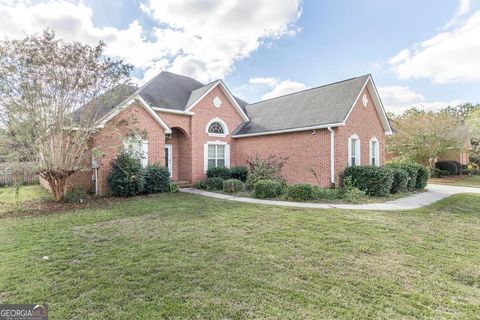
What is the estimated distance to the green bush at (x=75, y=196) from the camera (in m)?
10.2

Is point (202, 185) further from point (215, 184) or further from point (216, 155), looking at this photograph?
point (216, 155)

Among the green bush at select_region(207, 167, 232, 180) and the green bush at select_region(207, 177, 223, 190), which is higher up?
the green bush at select_region(207, 167, 232, 180)

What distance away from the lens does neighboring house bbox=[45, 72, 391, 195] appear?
39.5 feet

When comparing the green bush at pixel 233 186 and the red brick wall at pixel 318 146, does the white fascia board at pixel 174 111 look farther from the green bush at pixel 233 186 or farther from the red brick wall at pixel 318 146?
the green bush at pixel 233 186

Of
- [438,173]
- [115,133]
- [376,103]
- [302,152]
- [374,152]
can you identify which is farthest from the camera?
[438,173]

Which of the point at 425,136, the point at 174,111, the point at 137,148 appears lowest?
the point at 137,148

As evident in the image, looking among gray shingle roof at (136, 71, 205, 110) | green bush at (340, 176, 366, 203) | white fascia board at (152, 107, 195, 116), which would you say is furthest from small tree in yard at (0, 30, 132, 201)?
green bush at (340, 176, 366, 203)

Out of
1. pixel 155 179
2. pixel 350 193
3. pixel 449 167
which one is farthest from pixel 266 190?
pixel 449 167

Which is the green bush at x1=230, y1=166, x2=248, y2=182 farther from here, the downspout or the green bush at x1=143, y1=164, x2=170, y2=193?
the downspout

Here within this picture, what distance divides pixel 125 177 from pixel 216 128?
302 inches

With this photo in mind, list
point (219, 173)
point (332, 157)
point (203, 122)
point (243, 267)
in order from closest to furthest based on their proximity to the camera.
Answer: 1. point (243, 267)
2. point (332, 157)
3. point (219, 173)
4. point (203, 122)

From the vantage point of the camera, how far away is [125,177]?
37.9 feet

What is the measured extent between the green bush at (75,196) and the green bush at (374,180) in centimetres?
1267

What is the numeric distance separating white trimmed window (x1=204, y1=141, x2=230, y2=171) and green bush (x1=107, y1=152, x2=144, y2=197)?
551 cm
